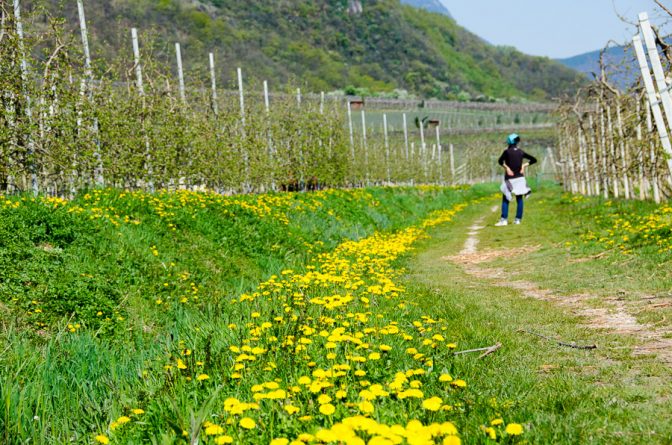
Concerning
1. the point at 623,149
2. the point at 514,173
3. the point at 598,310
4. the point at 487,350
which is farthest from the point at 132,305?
the point at 623,149

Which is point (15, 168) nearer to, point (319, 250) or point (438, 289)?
point (319, 250)

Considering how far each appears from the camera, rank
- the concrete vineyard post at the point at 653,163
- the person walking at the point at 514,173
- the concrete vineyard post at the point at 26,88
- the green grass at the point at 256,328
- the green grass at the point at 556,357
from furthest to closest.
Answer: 1. the person walking at the point at 514,173
2. the concrete vineyard post at the point at 653,163
3. the concrete vineyard post at the point at 26,88
4. the green grass at the point at 256,328
5. the green grass at the point at 556,357

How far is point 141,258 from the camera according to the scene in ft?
25.6

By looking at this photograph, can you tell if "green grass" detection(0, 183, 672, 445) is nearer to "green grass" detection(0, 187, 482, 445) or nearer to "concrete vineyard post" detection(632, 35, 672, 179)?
→ "green grass" detection(0, 187, 482, 445)

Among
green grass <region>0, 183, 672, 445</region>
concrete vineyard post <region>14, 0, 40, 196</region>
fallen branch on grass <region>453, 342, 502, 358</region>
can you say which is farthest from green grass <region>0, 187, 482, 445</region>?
concrete vineyard post <region>14, 0, 40, 196</region>

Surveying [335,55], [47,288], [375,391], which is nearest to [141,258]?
[47,288]

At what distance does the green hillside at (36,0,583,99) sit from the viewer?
3511 inches

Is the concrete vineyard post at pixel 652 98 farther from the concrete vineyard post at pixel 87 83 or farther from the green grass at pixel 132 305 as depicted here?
the concrete vineyard post at pixel 87 83

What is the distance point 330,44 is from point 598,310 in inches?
5975

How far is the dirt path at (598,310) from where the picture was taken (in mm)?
4219

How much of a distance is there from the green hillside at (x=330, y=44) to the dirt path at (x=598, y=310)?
61210mm

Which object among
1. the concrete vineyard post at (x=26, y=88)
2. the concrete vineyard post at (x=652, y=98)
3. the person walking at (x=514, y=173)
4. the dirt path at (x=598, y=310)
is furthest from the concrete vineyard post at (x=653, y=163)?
the concrete vineyard post at (x=26, y=88)

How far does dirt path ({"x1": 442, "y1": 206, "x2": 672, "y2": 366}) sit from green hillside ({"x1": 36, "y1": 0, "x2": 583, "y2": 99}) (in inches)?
2410

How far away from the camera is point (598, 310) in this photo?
5582 millimetres
